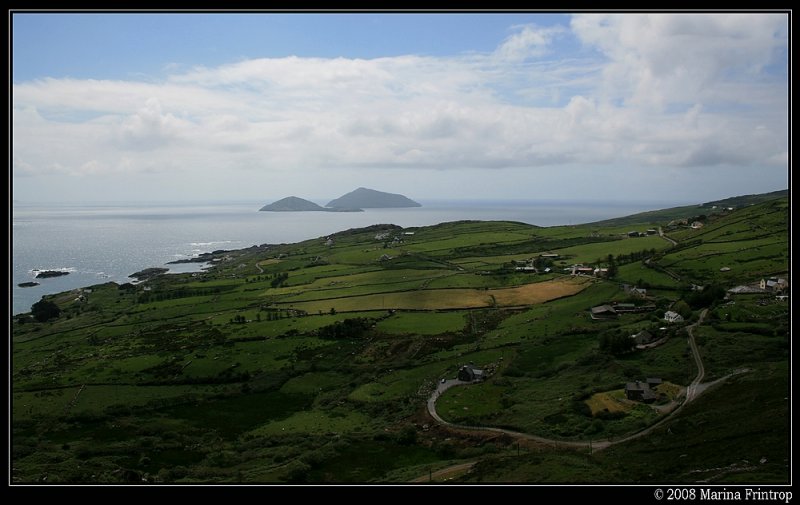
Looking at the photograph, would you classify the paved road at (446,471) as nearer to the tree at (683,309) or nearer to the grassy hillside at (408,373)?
the grassy hillside at (408,373)

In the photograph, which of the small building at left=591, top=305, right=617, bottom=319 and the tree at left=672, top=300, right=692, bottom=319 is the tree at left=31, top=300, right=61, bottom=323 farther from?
the tree at left=672, top=300, right=692, bottom=319

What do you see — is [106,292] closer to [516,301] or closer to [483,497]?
[516,301]

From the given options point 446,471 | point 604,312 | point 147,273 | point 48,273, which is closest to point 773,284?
point 604,312

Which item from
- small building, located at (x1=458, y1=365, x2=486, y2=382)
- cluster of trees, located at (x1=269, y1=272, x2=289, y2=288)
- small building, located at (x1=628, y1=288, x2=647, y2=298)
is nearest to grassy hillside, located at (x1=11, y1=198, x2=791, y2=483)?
cluster of trees, located at (x1=269, y1=272, x2=289, y2=288)

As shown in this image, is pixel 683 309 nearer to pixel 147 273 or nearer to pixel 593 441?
pixel 593 441

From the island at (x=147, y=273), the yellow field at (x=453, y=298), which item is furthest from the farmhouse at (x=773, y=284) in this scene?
the island at (x=147, y=273)

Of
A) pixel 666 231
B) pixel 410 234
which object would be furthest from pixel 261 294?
pixel 666 231

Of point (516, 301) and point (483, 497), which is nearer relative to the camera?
point (483, 497)

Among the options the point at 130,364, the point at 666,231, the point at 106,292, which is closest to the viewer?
the point at 130,364
